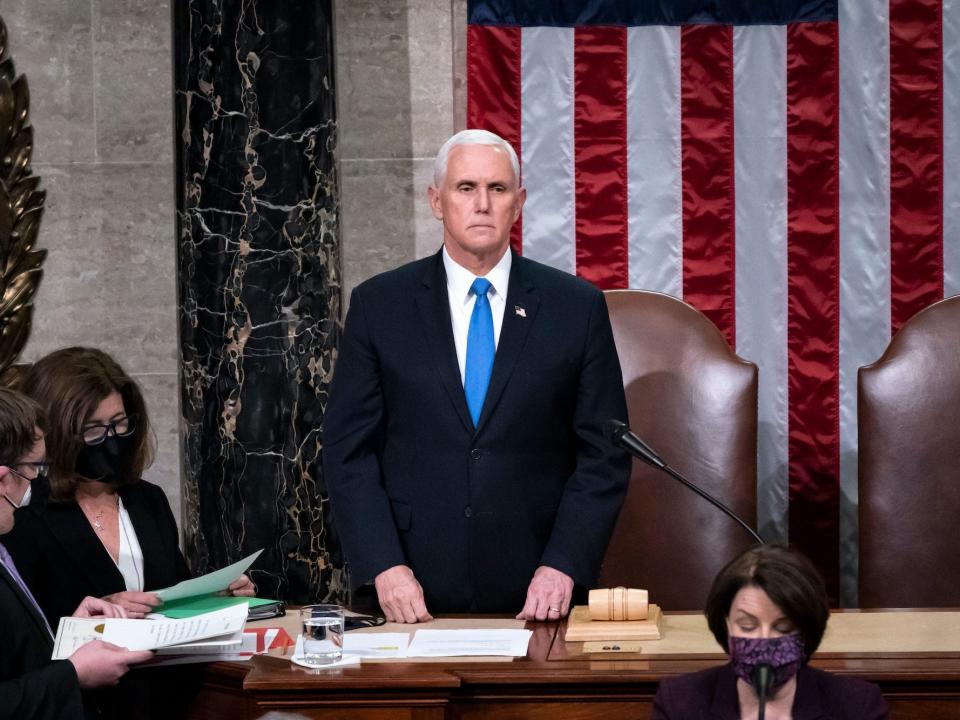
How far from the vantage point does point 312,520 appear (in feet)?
15.7

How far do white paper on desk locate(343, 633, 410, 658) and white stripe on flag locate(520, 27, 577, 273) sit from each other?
2343mm

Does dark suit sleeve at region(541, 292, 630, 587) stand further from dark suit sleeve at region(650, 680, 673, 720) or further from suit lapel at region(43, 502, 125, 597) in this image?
suit lapel at region(43, 502, 125, 597)

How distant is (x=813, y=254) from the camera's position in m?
4.99

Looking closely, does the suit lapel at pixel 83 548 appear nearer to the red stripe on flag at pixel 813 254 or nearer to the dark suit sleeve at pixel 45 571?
the dark suit sleeve at pixel 45 571

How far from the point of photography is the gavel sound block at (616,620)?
2912 mm

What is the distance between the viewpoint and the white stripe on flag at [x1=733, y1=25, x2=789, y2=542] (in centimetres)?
500

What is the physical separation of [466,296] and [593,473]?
56 centimetres

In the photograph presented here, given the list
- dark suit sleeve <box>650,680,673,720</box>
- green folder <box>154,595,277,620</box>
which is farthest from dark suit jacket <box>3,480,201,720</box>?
dark suit sleeve <box>650,680,673,720</box>

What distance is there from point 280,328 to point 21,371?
1196mm

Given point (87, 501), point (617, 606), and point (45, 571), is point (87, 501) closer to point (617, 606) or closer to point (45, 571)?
point (45, 571)

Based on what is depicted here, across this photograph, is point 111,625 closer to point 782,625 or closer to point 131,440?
point 131,440

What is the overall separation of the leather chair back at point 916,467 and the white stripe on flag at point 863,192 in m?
0.62

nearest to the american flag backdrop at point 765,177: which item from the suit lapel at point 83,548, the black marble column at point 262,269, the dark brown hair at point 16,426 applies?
the black marble column at point 262,269

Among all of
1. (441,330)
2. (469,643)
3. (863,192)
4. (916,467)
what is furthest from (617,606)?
(863,192)
